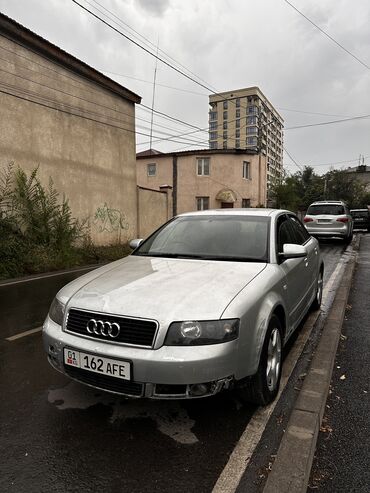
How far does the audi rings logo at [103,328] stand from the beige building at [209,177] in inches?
949

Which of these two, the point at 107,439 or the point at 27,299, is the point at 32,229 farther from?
the point at 107,439

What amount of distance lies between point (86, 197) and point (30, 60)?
444cm

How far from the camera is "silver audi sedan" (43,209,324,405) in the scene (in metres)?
2.38

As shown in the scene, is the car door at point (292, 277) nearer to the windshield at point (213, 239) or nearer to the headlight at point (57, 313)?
the windshield at point (213, 239)

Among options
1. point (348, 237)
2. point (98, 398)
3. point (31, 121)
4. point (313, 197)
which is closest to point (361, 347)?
point (98, 398)

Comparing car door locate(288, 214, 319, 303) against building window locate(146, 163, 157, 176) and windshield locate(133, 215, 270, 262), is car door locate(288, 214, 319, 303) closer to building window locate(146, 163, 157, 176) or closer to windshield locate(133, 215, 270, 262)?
windshield locate(133, 215, 270, 262)

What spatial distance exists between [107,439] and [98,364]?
509 mm

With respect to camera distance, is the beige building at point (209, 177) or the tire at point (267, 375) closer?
the tire at point (267, 375)

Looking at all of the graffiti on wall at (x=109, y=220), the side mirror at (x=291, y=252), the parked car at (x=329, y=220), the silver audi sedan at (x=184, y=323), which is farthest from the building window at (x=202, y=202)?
the side mirror at (x=291, y=252)

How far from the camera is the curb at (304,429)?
82.3 inches

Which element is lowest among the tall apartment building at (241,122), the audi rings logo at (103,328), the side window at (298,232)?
the audi rings logo at (103,328)

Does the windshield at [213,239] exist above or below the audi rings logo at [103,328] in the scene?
above

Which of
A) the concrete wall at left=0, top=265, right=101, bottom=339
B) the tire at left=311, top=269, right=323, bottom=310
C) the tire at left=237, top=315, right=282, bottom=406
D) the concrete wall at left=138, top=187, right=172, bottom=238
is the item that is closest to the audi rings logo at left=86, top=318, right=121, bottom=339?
the tire at left=237, top=315, right=282, bottom=406

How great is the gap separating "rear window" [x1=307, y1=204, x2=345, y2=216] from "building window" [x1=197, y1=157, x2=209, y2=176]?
1224cm
